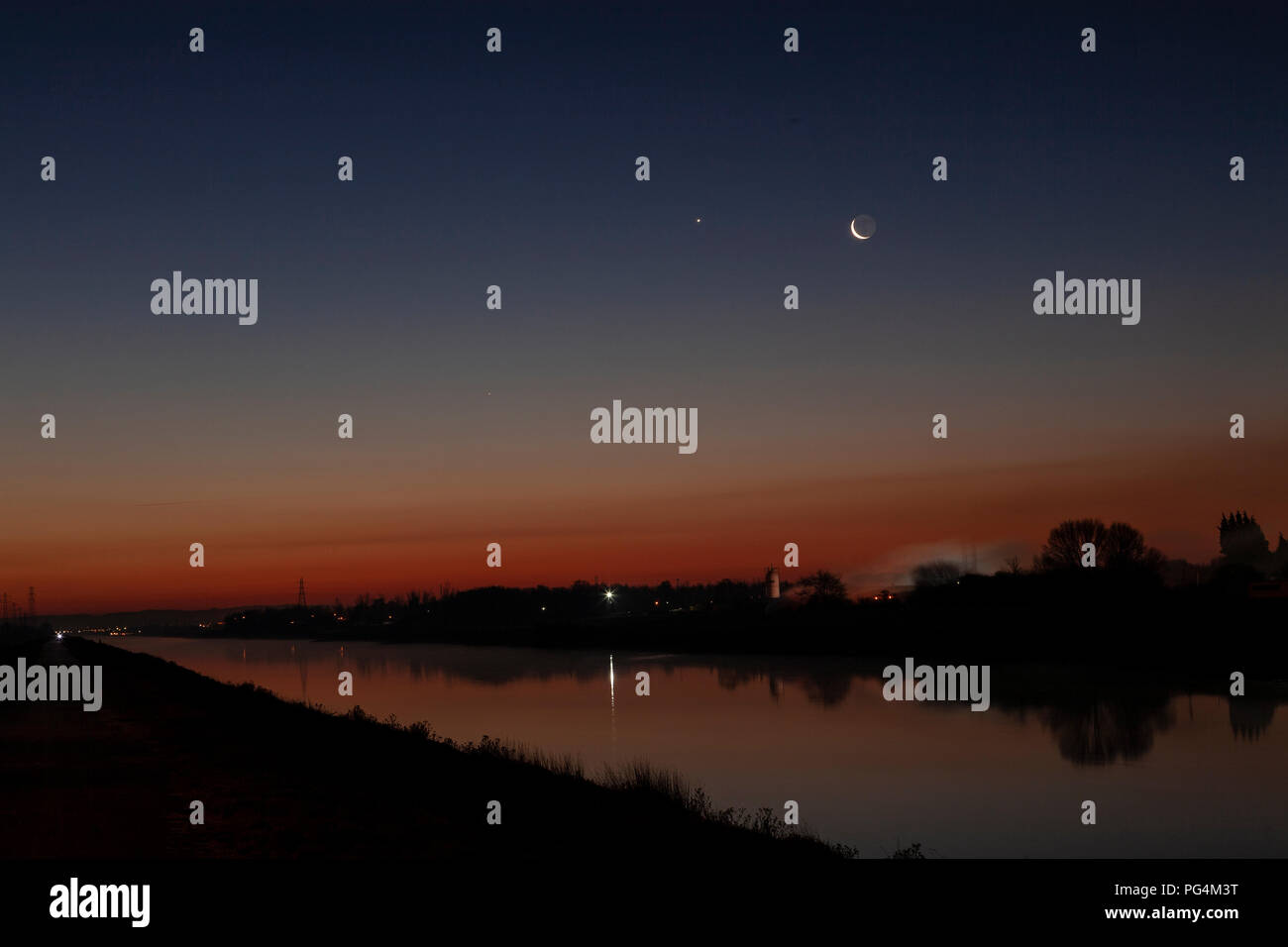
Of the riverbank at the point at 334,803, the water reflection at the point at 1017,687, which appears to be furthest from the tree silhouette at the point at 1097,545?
the riverbank at the point at 334,803

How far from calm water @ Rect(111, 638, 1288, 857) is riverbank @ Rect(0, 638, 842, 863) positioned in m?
4.17

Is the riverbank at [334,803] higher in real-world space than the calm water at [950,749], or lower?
higher

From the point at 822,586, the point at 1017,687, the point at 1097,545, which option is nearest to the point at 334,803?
the point at 1017,687

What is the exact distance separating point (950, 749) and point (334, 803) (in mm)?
20358

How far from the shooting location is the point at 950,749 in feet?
103

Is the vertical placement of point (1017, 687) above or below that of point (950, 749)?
below

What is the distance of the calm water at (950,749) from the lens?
2042cm

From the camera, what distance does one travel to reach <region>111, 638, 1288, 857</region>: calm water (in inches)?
804

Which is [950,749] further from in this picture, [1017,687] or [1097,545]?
[1097,545]

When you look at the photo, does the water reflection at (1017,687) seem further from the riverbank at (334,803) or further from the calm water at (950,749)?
the riverbank at (334,803)

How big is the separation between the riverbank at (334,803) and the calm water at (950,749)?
13.7 feet
